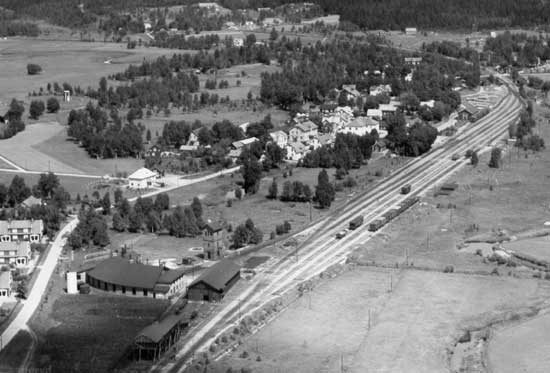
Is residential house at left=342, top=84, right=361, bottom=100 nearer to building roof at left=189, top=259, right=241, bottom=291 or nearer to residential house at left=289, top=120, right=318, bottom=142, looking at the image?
residential house at left=289, top=120, right=318, bottom=142

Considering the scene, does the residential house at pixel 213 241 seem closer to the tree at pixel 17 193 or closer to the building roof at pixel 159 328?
the building roof at pixel 159 328

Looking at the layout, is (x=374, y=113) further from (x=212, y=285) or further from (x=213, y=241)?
(x=212, y=285)

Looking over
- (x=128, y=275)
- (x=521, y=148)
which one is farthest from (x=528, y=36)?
(x=128, y=275)

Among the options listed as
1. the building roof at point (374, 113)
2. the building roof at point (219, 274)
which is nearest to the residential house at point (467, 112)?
the building roof at point (374, 113)

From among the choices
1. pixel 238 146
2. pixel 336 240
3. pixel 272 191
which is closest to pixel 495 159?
pixel 238 146

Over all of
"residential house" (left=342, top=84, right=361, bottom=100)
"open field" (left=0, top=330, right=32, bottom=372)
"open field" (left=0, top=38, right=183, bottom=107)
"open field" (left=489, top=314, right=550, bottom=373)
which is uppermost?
"open field" (left=489, top=314, right=550, bottom=373)

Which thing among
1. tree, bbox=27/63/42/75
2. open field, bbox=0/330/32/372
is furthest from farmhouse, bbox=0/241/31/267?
tree, bbox=27/63/42/75
